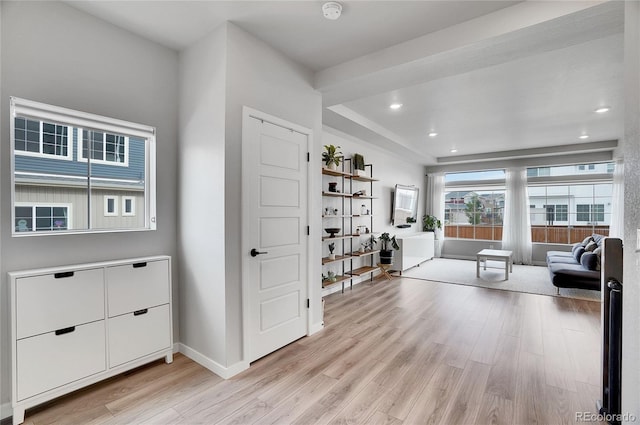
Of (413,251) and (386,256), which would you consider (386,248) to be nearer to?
(386,256)

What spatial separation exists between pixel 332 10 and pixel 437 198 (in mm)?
7601

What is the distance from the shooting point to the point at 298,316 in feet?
10.1

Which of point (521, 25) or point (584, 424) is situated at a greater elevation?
point (521, 25)

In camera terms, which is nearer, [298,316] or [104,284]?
[104,284]

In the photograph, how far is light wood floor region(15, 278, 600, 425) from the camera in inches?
76.0

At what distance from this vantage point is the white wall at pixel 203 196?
2.42 meters

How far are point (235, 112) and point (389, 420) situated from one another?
2487 mm

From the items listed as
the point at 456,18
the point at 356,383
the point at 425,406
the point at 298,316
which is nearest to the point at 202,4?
the point at 456,18

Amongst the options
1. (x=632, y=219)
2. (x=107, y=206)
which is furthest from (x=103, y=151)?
(x=632, y=219)

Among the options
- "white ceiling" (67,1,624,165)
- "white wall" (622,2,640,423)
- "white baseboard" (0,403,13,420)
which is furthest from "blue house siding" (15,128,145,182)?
"white wall" (622,2,640,423)

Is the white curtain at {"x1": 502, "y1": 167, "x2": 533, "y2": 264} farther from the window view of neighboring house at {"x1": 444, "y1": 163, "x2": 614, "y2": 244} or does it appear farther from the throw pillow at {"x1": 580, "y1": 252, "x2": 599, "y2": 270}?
the throw pillow at {"x1": 580, "y1": 252, "x2": 599, "y2": 270}

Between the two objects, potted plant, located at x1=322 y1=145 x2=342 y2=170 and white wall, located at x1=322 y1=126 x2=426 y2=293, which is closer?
potted plant, located at x1=322 y1=145 x2=342 y2=170

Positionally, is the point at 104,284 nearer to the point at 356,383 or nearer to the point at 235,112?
the point at 235,112

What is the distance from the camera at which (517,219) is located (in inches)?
302
